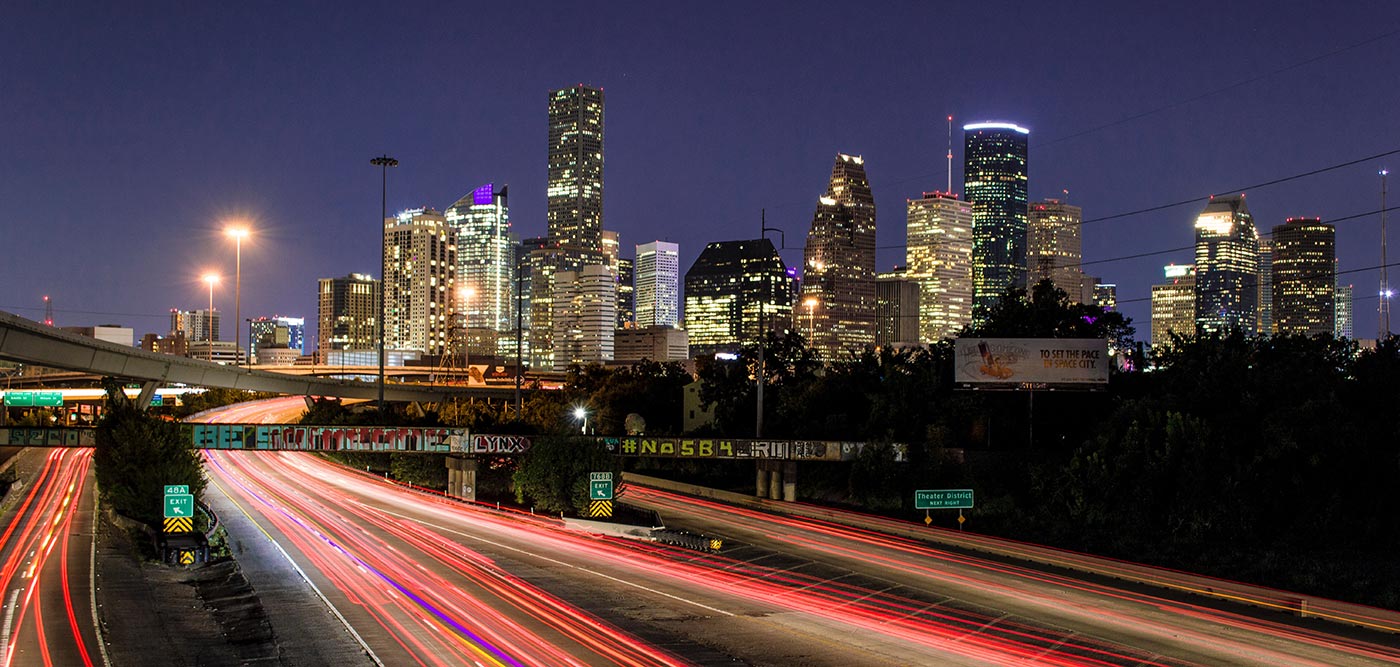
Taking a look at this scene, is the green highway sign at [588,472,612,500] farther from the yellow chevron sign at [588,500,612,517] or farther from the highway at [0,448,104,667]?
the highway at [0,448,104,667]

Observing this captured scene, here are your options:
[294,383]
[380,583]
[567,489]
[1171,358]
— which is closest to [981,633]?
[380,583]

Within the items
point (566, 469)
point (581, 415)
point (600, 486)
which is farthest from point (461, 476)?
point (581, 415)

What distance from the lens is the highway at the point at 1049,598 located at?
2933 cm

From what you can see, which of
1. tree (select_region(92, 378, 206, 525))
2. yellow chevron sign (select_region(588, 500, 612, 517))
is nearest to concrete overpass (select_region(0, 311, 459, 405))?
tree (select_region(92, 378, 206, 525))

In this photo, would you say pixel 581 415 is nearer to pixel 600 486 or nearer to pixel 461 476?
pixel 461 476

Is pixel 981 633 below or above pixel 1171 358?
below

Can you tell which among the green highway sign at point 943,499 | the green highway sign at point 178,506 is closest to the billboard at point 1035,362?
the green highway sign at point 943,499

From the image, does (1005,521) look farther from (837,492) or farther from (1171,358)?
(1171,358)

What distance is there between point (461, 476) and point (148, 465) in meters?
19.9

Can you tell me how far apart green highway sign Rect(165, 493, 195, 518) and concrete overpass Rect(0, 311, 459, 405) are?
20161 millimetres

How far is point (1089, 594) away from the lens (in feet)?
122

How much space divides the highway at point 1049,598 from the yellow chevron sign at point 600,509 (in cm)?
418

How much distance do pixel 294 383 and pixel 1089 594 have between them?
86.3 m

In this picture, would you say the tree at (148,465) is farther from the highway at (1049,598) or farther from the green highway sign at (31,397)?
the green highway sign at (31,397)
